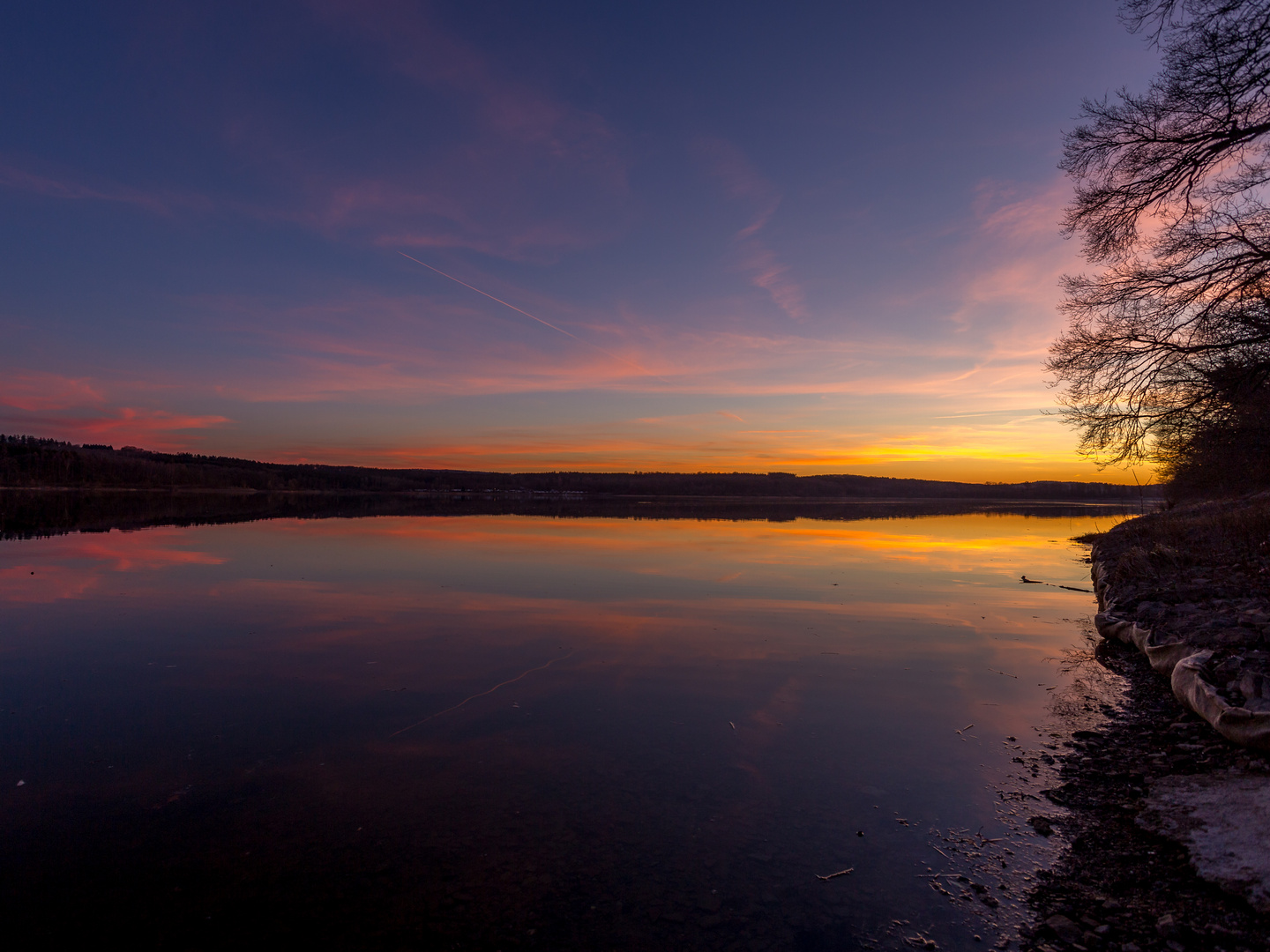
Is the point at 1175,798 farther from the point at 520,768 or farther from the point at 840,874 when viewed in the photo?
the point at 520,768

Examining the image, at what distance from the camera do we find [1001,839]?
4781mm

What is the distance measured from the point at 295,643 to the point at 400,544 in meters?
14.1

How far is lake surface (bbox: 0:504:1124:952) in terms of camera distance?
3.95m

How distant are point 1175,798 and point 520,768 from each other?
5.09 metres

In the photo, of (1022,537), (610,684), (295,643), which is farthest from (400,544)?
(1022,537)

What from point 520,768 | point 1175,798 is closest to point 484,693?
point 520,768

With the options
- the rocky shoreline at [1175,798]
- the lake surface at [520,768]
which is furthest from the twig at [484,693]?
the rocky shoreline at [1175,798]

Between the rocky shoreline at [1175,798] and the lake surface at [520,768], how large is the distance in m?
0.35

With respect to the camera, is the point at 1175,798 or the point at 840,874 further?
the point at 1175,798

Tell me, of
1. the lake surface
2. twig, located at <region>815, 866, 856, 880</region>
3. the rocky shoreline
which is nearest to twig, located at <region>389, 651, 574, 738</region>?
the lake surface

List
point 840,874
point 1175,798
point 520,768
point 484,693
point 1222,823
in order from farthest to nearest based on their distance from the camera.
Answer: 1. point 484,693
2. point 520,768
3. point 1175,798
4. point 1222,823
5. point 840,874

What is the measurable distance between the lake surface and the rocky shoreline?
35 centimetres

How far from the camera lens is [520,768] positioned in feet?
19.0

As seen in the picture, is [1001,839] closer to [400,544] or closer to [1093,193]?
[1093,193]
